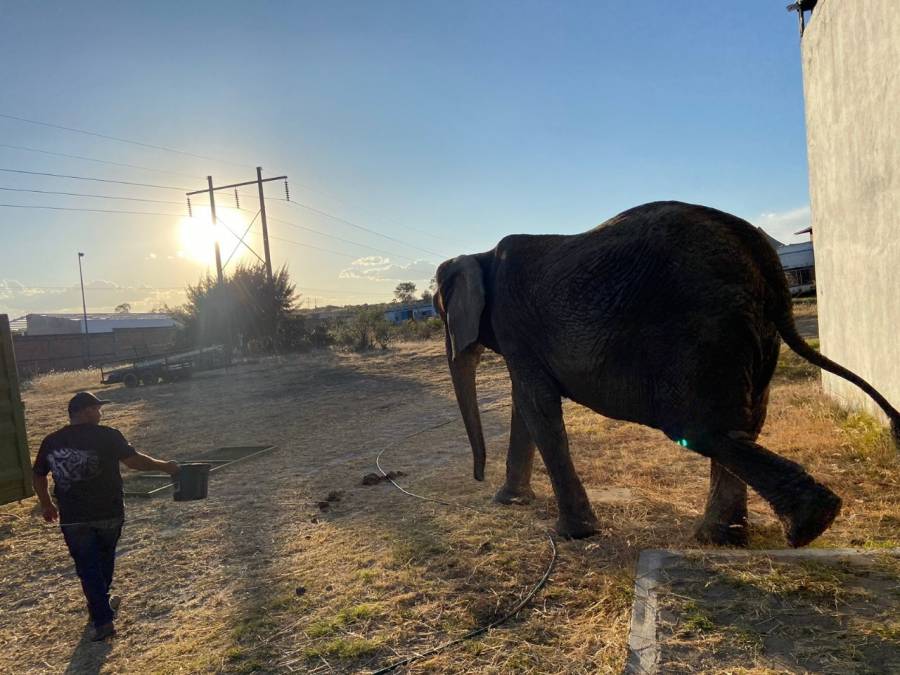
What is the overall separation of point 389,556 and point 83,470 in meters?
2.33

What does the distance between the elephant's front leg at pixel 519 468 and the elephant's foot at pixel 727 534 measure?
196 cm

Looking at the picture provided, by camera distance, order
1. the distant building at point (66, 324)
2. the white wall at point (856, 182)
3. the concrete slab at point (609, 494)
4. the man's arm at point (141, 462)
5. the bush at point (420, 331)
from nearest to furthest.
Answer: the man's arm at point (141, 462)
the concrete slab at point (609, 494)
the white wall at point (856, 182)
the bush at point (420, 331)
the distant building at point (66, 324)

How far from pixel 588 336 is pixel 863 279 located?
5.22m

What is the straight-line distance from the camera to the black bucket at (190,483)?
219 inches

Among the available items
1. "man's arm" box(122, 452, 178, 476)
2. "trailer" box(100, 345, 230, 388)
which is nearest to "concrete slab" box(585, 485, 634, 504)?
"man's arm" box(122, 452, 178, 476)

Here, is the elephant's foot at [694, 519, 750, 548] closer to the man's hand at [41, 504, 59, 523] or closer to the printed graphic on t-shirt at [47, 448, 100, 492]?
the printed graphic on t-shirt at [47, 448, 100, 492]

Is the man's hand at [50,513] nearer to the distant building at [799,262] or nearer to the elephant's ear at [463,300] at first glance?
the elephant's ear at [463,300]

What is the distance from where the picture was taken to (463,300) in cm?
604

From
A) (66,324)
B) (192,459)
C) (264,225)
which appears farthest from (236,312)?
(66,324)

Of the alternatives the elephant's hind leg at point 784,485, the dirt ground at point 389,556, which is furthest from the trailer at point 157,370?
the elephant's hind leg at point 784,485

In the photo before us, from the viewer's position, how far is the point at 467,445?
32.2 ft

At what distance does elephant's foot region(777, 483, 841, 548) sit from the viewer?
374 centimetres

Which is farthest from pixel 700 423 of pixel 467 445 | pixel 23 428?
pixel 23 428

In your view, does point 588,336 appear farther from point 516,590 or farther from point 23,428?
point 23,428
